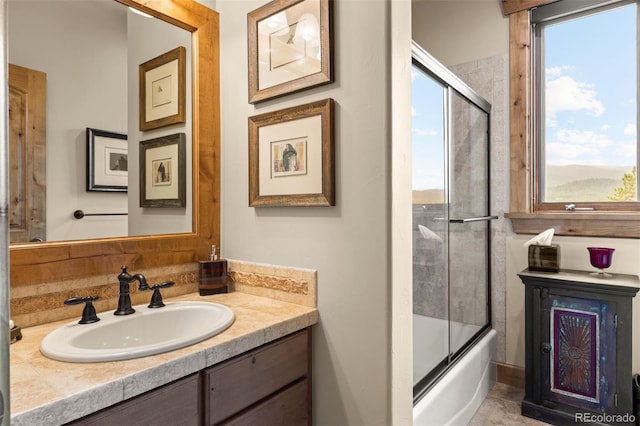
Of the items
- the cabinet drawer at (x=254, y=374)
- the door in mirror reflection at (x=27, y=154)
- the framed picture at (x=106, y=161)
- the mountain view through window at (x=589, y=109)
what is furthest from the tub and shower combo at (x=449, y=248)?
the door in mirror reflection at (x=27, y=154)

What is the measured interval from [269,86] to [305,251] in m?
0.67

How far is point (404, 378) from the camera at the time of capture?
126 centimetres

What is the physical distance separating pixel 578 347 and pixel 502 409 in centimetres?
57

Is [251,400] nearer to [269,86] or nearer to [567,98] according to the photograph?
[269,86]

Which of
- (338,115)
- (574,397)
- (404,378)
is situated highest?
(338,115)

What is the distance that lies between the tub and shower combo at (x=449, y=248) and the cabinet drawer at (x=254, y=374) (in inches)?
23.6

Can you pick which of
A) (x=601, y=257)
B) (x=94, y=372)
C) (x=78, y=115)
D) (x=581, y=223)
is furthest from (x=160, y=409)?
(x=581, y=223)

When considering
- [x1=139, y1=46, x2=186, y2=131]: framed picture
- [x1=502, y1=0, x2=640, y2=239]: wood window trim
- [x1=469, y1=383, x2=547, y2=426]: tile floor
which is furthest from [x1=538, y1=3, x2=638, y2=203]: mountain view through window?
[x1=139, y1=46, x2=186, y2=131]: framed picture

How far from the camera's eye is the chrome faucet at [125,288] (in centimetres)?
125

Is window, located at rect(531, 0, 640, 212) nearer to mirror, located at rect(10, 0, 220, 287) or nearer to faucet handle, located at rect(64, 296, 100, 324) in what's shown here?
A: mirror, located at rect(10, 0, 220, 287)

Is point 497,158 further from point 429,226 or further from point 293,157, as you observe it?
point 293,157

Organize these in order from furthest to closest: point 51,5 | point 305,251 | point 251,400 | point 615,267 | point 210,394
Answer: point 615,267
point 305,251
point 51,5
point 251,400
point 210,394

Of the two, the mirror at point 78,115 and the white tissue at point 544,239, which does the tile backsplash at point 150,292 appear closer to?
the mirror at point 78,115

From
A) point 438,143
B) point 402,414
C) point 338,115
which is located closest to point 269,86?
point 338,115
